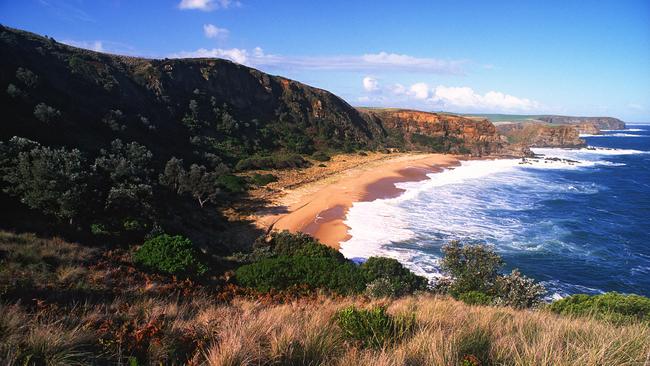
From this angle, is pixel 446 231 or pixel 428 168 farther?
pixel 428 168

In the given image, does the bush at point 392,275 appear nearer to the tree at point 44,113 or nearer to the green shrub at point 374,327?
the green shrub at point 374,327

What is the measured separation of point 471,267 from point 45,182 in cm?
1565

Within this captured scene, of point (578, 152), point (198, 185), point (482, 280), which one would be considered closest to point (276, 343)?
point (482, 280)

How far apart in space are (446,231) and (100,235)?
20.0 m

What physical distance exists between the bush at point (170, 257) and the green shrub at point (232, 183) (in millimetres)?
18689

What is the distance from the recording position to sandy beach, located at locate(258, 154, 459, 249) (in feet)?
80.8

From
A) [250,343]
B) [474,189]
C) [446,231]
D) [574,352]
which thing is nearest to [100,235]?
[250,343]

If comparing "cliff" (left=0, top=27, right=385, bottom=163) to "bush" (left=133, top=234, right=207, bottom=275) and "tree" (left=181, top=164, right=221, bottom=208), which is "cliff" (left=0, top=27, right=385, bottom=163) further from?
"bush" (left=133, top=234, right=207, bottom=275)

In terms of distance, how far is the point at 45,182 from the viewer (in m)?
13.1

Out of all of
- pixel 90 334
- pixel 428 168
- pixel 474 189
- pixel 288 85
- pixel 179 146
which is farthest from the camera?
pixel 288 85

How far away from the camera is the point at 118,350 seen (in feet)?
12.1

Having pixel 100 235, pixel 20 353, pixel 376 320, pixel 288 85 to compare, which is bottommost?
pixel 100 235

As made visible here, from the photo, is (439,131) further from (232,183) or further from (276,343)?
(276,343)

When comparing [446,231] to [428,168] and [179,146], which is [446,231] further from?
[428,168]
